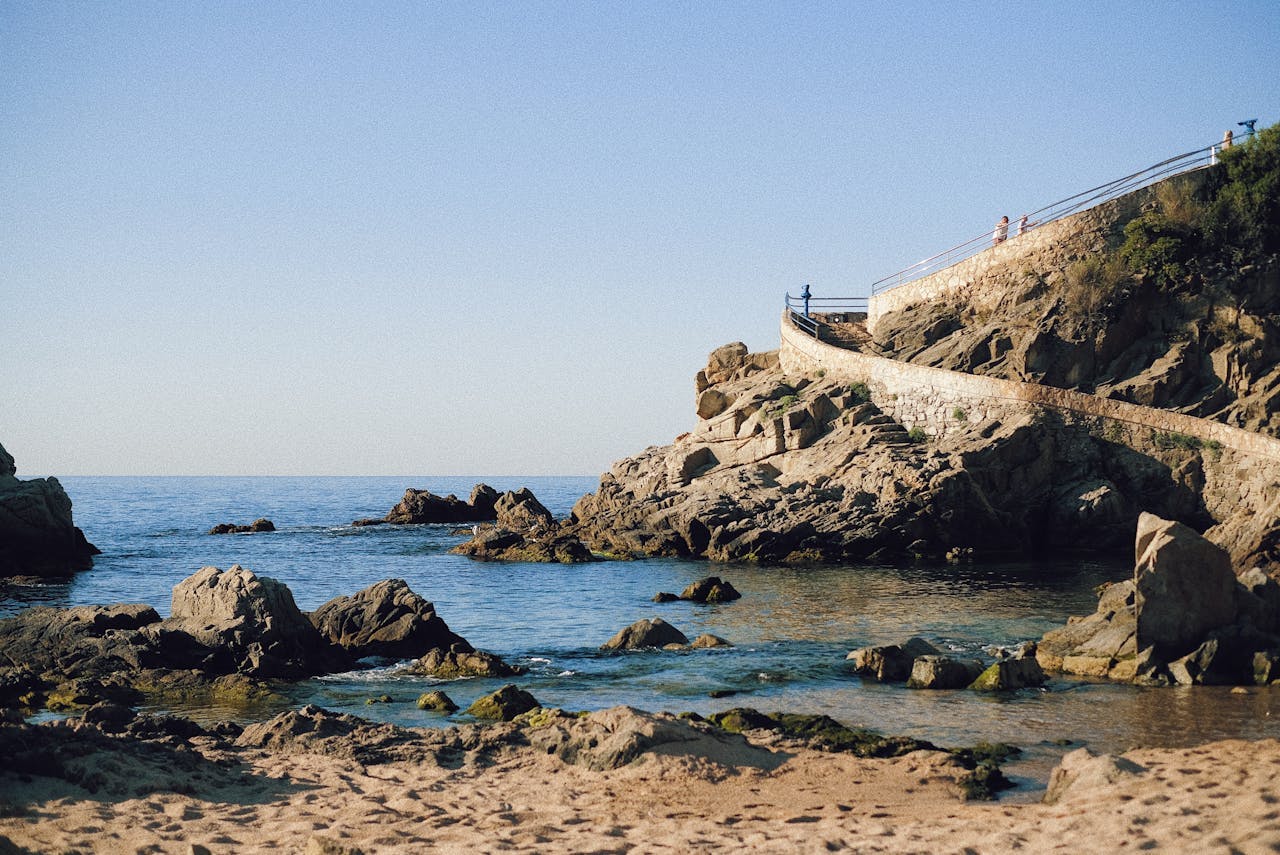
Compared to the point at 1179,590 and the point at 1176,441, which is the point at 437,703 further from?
the point at 1176,441

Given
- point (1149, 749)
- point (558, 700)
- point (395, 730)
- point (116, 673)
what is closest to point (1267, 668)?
point (1149, 749)

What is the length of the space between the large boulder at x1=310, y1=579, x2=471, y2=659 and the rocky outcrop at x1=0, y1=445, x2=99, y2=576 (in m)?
18.6

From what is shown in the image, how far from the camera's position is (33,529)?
36.1m

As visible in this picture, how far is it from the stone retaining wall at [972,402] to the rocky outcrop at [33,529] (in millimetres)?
28377

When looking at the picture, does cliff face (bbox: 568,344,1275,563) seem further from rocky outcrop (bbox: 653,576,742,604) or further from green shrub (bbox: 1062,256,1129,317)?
rocky outcrop (bbox: 653,576,742,604)

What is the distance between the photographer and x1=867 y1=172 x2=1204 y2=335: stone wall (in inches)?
1590

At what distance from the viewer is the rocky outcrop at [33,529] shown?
3516cm

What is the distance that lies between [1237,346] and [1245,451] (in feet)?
18.6

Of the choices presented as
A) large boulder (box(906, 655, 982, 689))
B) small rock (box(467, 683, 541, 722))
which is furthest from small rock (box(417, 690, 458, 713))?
large boulder (box(906, 655, 982, 689))

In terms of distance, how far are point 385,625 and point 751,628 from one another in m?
7.61

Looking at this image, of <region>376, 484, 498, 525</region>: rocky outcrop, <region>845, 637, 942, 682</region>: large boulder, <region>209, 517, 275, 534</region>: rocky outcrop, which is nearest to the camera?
<region>845, 637, 942, 682</region>: large boulder

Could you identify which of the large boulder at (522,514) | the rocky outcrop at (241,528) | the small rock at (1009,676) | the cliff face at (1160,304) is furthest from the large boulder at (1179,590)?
the rocky outcrop at (241,528)

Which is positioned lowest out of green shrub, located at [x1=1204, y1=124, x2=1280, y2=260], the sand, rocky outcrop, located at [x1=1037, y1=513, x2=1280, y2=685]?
the sand

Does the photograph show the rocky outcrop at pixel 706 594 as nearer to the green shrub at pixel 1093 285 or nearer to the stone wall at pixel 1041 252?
the green shrub at pixel 1093 285
